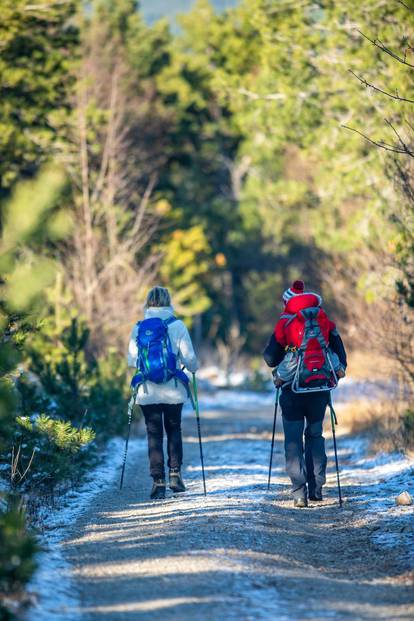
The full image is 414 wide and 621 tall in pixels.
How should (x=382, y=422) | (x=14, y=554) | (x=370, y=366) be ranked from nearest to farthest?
(x=14, y=554) → (x=382, y=422) → (x=370, y=366)

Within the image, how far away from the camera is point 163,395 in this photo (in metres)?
11.0

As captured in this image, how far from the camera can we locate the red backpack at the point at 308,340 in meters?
10.2

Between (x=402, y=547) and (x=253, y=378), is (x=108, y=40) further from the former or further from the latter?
(x=402, y=547)

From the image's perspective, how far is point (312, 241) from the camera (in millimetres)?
38469

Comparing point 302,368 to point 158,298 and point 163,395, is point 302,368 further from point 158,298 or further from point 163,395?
point 158,298

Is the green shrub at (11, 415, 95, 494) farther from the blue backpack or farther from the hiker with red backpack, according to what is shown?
the hiker with red backpack

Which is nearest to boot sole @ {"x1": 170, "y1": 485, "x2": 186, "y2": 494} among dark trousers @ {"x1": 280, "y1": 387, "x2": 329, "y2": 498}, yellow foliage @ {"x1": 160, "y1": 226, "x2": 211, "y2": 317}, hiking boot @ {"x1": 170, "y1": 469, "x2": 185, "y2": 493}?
hiking boot @ {"x1": 170, "y1": 469, "x2": 185, "y2": 493}

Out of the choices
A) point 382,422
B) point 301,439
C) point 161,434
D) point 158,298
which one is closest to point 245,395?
point 382,422

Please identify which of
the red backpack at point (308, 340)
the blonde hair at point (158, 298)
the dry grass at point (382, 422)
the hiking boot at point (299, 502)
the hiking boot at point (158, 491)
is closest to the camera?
the red backpack at point (308, 340)

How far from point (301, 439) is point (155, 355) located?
170 centimetres

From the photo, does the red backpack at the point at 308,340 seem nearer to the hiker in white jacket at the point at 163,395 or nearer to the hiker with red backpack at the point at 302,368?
the hiker with red backpack at the point at 302,368

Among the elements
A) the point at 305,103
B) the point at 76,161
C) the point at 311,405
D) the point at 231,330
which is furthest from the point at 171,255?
the point at 311,405

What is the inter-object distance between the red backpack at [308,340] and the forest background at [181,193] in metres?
1.74

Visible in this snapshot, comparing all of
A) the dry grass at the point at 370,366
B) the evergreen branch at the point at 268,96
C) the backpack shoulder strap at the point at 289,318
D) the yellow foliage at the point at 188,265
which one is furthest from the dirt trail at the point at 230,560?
the yellow foliage at the point at 188,265
